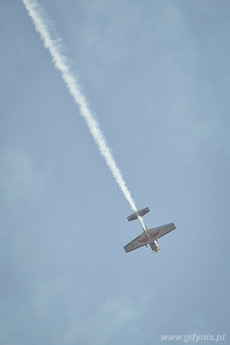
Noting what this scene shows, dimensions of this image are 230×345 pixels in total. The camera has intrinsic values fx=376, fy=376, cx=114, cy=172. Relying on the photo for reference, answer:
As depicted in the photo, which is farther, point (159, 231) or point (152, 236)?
point (152, 236)

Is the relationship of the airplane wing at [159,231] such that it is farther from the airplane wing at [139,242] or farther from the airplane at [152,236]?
the airplane wing at [139,242]

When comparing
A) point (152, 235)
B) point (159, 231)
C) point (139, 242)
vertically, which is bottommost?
point (139, 242)

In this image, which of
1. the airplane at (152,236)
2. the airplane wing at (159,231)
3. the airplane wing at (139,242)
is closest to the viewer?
the airplane at (152,236)

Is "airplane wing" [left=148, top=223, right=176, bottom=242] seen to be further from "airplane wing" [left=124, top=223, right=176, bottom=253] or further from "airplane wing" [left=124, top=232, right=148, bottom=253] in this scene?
"airplane wing" [left=124, top=232, right=148, bottom=253]

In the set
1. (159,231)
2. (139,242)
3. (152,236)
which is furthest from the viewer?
(139,242)

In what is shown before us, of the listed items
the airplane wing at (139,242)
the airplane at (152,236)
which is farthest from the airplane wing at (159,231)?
the airplane wing at (139,242)

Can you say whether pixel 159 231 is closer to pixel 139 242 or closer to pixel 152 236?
pixel 152 236

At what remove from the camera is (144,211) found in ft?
175

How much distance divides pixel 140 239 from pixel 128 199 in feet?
34.3

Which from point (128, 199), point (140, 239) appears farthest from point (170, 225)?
point (128, 199)

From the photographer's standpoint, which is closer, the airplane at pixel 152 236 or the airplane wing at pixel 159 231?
the airplane at pixel 152 236

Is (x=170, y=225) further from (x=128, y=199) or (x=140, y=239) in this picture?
(x=128, y=199)

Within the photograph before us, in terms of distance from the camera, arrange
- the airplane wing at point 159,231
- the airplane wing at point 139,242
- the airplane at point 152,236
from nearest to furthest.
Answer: the airplane at point 152,236
the airplane wing at point 159,231
the airplane wing at point 139,242

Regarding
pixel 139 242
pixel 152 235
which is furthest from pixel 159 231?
pixel 139 242
